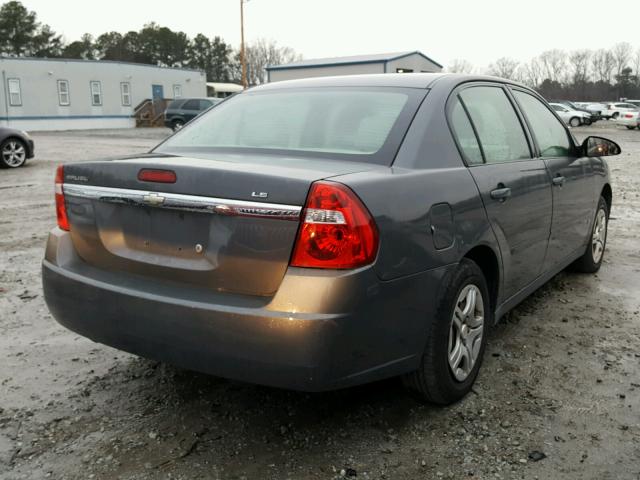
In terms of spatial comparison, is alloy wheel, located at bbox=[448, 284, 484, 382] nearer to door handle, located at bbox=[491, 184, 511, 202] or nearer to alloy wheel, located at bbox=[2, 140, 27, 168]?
door handle, located at bbox=[491, 184, 511, 202]

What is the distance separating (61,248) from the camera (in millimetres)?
3000

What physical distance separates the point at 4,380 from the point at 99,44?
3611 inches

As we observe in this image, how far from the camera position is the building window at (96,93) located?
1711 inches

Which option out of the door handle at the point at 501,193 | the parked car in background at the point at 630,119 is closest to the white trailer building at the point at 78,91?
the parked car in background at the point at 630,119

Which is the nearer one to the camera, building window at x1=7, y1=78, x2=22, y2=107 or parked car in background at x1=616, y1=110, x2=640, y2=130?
parked car in background at x1=616, y1=110, x2=640, y2=130

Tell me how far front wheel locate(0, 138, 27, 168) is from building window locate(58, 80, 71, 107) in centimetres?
3092

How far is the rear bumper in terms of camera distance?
2.32m

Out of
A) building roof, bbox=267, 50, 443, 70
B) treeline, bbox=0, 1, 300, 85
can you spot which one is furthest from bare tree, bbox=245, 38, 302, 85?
building roof, bbox=267, 50, 443, 70

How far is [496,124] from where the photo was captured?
3.71 metres

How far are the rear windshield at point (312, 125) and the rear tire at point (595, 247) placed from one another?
277 centimetres

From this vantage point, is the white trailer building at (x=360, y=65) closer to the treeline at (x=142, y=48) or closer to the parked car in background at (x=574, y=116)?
the parked car in background at (x=574, y=116)

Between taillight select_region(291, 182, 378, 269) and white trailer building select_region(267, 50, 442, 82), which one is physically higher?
white trailer building select_region(267, 50, 442, 82)

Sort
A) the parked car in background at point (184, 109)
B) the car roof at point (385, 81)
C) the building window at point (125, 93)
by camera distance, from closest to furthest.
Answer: the car roof at point (385, 81), the parked car in background at point (184, 109), the building window at point (125, 93)

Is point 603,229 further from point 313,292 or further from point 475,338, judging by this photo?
point 313,292
